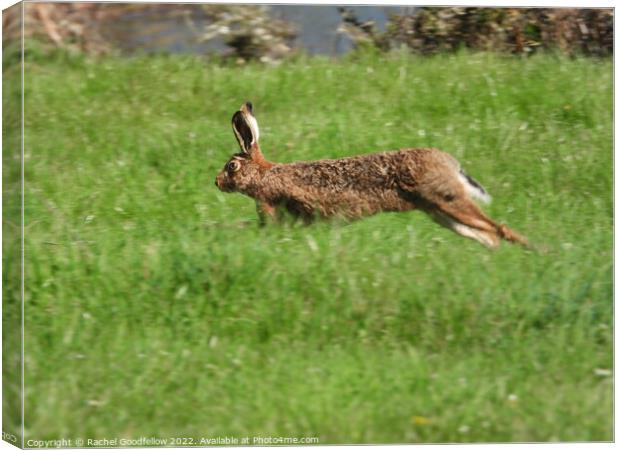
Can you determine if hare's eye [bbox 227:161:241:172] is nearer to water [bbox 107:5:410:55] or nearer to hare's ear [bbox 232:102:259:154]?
hare's ear [bbox 232:102:259:154]

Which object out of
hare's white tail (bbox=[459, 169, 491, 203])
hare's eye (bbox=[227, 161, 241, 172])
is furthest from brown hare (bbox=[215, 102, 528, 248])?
hare's eye (bbox=[227, 161, 241, 172])

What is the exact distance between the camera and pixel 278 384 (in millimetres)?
6484

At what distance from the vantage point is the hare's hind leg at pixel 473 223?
767 cm

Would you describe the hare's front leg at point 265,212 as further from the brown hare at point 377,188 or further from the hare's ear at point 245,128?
the hare's ear at point 245,128

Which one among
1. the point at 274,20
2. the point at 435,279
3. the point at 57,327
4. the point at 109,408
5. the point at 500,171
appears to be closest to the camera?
the point at 109,408

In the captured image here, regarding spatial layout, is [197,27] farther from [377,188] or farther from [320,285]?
[320,285]

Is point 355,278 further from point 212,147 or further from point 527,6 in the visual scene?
point 212,147

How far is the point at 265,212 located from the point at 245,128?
1.98ft

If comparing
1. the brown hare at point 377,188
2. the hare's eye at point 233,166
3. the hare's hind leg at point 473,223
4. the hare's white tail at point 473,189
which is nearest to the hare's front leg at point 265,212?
the brown hare at point 377,188

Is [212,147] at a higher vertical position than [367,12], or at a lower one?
lower

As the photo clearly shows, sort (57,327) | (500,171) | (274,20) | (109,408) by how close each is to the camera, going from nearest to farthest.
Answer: (109,408) → (57,327) → (274,20) → (500,171)

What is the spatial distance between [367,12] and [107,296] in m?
2.31

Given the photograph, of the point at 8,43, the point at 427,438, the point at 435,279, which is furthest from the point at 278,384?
the point at 8,43

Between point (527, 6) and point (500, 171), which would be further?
point (500, 171)
